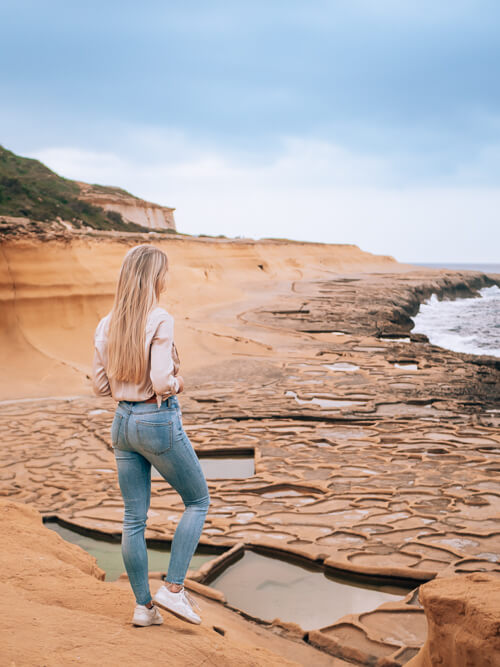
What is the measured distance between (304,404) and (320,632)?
627cm

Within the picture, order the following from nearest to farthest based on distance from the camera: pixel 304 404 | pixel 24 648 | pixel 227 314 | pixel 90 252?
1. pixel 24 648
2. pixel 304 404
3. pixel 90 252
4. pixel 227 314

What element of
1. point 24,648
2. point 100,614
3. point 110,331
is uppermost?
point 110,331

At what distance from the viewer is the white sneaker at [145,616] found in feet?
8.41

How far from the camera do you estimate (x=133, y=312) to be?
258 cm

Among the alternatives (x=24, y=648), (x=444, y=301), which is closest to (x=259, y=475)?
(x=24, y=648)

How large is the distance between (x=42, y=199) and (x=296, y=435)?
28.7 m

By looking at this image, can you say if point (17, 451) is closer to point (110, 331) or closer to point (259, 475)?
point (259, 475)

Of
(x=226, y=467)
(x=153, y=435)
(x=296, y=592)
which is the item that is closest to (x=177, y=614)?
(x=153, y=435)

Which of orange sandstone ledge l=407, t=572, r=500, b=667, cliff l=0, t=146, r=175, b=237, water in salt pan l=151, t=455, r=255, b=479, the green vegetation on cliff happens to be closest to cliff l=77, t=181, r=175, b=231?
cliff l=0, t=146, r=175, b=237

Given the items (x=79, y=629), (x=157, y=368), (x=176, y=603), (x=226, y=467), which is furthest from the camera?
(x=226, y=467)

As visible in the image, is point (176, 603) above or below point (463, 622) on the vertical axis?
below

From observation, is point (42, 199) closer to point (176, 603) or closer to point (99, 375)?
point (99, 375)

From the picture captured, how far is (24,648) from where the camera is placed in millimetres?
2135

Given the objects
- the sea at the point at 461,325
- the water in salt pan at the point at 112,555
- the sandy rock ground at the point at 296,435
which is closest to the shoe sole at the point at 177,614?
the sandy rock ground at the point at 296,435
